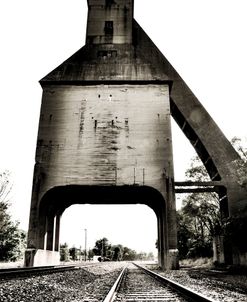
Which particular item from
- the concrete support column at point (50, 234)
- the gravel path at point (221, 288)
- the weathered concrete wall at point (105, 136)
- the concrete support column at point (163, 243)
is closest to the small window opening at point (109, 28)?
the weathered concrete wall at point (105, 136)

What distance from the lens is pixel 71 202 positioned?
19.0 m

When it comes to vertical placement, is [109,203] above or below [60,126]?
below

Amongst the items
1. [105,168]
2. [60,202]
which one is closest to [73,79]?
[105,168]

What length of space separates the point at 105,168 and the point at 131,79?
5525 mm

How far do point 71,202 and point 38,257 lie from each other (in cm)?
501

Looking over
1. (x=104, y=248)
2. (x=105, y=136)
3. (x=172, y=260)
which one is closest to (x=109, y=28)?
(x=105, y=136)

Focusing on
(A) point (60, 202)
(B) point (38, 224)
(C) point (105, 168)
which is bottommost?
(B) point (38, 224)

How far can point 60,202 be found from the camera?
1830 cm

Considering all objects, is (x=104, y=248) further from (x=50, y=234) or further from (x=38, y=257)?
(x=38, y=257)

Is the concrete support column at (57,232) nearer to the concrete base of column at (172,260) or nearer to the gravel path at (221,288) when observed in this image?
the concrete base of column at (172,260)

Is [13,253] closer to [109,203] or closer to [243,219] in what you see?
[109,203]

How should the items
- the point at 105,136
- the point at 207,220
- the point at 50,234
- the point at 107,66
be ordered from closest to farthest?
1. the point at 105,136
2. the point at 50,234
3. the point at 107,66
4. the point at 207,220

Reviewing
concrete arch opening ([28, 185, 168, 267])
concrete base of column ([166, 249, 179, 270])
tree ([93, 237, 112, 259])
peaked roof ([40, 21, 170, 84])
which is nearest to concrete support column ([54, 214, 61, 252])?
concrete arch opening ([28, 185, 168, 267])

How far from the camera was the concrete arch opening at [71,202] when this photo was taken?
15.1m
